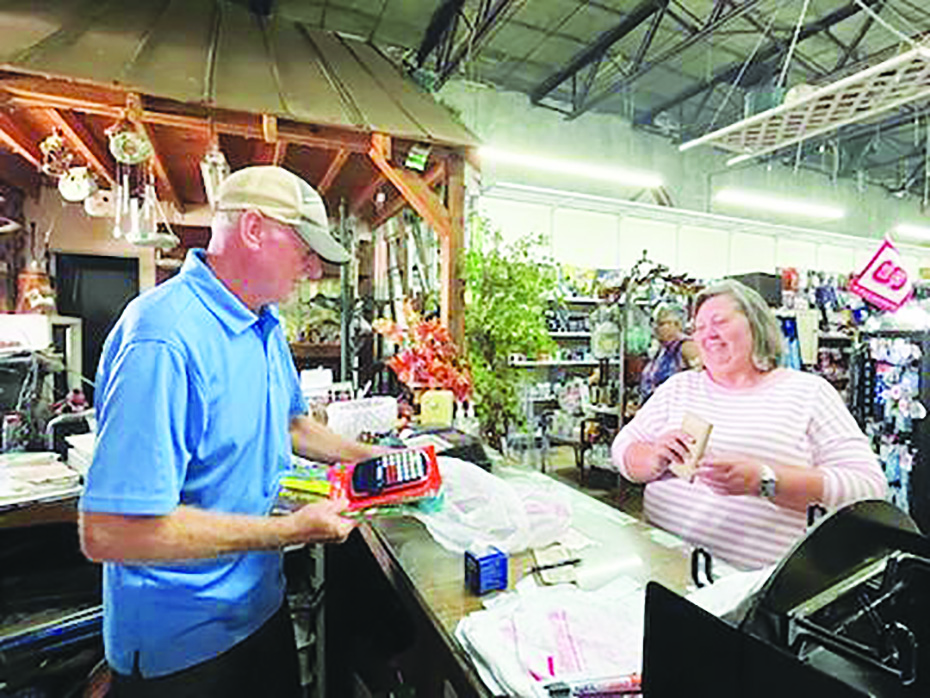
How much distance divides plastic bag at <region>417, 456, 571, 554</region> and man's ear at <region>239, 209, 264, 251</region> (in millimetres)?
773

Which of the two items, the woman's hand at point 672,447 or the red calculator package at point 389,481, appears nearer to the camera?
the red calculator package at point 389,481

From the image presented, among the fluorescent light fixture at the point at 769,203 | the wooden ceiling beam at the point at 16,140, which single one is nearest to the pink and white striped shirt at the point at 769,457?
the wooden ceiling beam at the point at 16,140

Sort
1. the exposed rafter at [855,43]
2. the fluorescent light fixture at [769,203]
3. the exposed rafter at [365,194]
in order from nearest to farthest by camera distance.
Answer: the exposed rafter at [365,194] < the exposed rafter at [855,43] < the fluorescent light fixture at [769,203]

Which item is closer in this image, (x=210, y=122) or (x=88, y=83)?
(x=88, y=83)

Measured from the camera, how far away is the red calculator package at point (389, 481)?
1.36 meters

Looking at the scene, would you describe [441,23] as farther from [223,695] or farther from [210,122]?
[223,695]

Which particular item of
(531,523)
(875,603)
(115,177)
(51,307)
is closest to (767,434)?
(531,523)

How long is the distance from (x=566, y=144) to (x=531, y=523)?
8381mm

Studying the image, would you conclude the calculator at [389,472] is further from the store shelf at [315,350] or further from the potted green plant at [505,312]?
the store shelf at [315,350]

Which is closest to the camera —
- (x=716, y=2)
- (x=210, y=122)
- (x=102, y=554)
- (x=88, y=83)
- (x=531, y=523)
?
(x=102, y=554)

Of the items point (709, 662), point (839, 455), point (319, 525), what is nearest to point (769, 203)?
point (839, 455)

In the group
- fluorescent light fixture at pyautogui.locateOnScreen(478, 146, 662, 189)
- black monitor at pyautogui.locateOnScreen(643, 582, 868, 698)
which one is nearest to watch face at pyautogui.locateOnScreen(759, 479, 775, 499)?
black monitor at pyautogui.locateOnScreen(643, 582, 868, 698)

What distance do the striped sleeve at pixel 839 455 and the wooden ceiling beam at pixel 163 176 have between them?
363 centimetres

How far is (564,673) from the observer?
86cm
